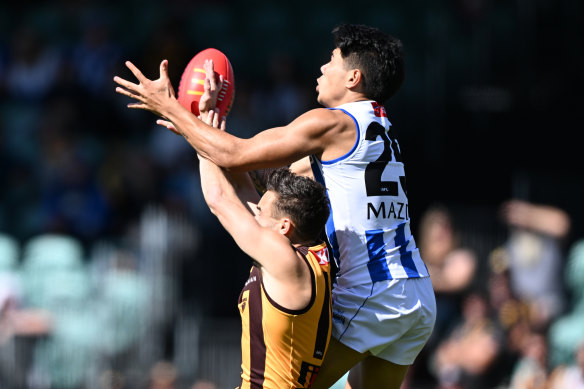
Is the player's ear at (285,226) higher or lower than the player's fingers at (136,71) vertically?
lower

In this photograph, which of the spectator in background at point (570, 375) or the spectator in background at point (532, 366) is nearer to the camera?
the spectator in background at point (570, 375)

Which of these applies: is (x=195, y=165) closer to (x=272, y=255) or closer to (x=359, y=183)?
(x=359, y=183)

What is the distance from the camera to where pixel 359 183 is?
479 cm

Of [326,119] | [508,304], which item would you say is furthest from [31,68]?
[326,119]

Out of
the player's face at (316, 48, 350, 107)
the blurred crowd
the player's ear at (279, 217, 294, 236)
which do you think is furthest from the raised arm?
the blurred crowd

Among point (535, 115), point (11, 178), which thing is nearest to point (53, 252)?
point (11, 178)

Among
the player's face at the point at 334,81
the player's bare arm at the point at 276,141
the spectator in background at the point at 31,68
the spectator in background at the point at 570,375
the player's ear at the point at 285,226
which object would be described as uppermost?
the spectator in background at the point at 31,68

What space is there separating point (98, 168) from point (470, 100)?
15.3 feet

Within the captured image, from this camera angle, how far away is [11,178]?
1247 centimetres

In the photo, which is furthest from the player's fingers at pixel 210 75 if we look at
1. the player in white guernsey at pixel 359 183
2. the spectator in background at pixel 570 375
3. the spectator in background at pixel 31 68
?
the spectator in background at pixel 31 68

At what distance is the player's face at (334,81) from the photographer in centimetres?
498

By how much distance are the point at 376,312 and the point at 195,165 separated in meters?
7.12

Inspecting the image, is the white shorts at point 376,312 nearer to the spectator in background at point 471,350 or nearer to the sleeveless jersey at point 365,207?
the sleeveless jersey at point 365,207

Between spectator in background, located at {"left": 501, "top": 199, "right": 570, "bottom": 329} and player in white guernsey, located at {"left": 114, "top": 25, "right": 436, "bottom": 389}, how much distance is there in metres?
4.91
